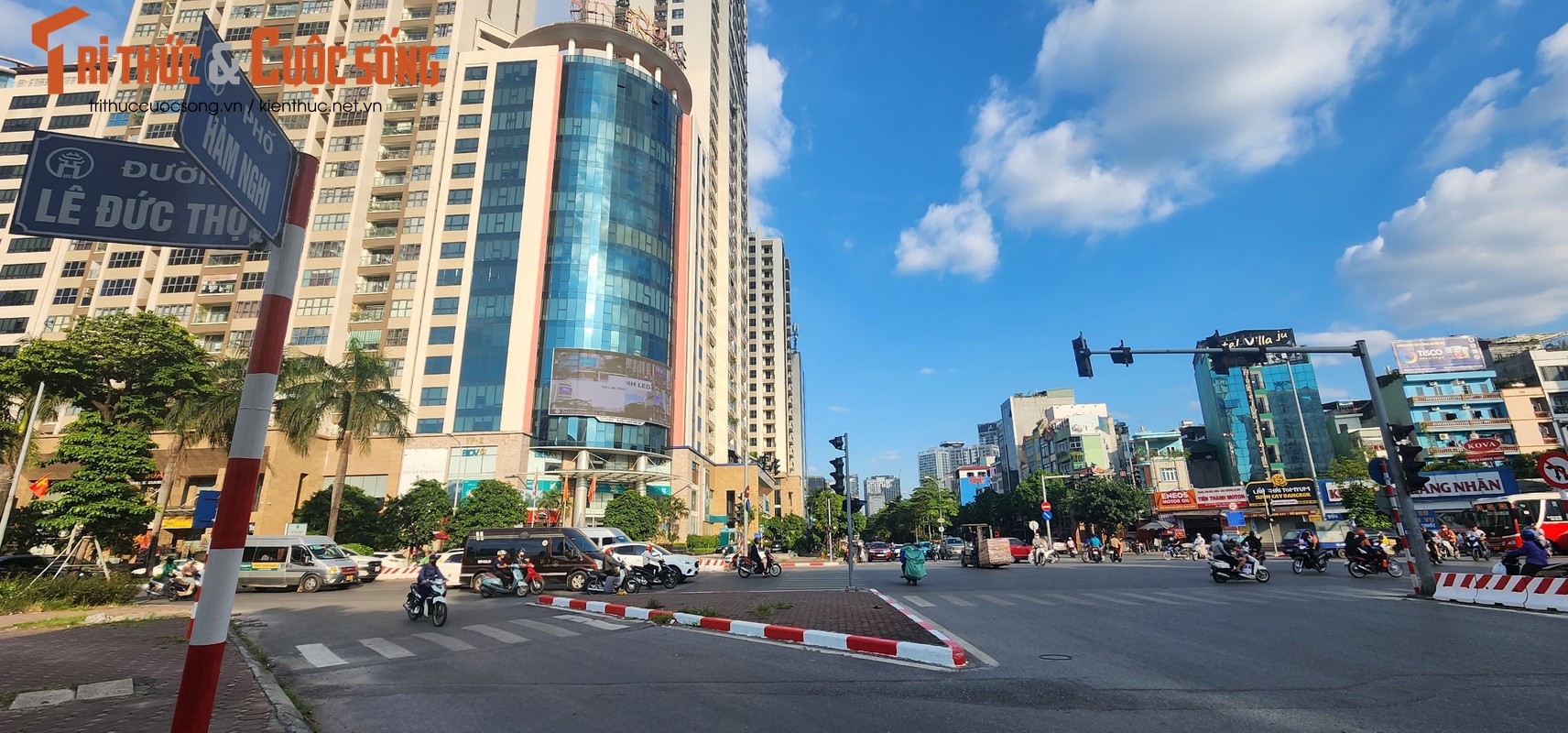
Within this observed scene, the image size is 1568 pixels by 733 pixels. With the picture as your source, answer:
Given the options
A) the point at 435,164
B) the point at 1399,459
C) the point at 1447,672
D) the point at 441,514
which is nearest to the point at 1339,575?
the point at 1399,459

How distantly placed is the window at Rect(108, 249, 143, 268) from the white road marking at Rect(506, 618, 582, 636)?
65.7 m

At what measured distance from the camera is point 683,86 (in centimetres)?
6900

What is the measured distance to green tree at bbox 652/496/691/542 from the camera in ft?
165

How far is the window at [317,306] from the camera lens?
5256 cm

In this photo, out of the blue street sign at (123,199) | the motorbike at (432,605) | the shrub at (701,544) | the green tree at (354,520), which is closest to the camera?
the blue street sign at (123,199)

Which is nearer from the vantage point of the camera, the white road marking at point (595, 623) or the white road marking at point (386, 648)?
the white road marking at point (386, 648)

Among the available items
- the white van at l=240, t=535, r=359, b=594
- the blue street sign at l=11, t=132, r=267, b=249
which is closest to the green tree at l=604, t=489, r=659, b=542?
the white van at l=240, t=535, r=359, b=594

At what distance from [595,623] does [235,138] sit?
11.9m

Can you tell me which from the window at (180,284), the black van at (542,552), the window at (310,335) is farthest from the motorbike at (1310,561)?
the window at (180,284)

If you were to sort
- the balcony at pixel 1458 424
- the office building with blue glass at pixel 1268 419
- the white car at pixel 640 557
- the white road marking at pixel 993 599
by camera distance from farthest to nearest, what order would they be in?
1. the office building with blue glass at pixel 1268 419
2. the balcony at pixel 1458 424
3. the white car at pixel 640 557
4. the white road marking at pixel 993 599

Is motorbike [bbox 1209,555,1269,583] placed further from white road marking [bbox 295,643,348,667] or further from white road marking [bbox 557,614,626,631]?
white road marking [bbox 295,643,348,667]

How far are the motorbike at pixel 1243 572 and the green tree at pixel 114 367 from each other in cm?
4073

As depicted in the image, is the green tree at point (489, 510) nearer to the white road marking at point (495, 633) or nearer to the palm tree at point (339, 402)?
the palm tree at point (339, 402)

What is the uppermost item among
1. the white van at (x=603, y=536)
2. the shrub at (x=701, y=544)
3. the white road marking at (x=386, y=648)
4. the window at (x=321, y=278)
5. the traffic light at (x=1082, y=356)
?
the window at (x=321, y=278)
